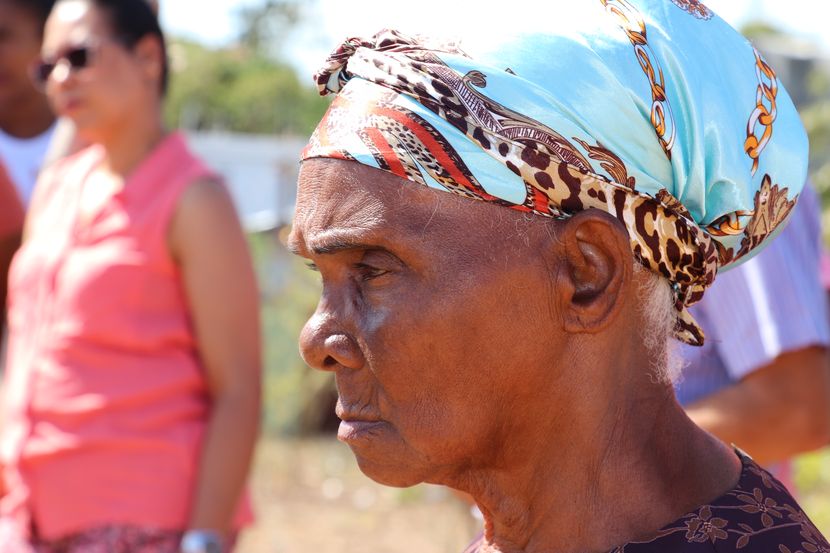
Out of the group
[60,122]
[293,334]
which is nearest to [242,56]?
[293,334]

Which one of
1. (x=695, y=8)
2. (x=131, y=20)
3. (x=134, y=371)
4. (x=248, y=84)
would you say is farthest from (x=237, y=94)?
(x=695, y=8)

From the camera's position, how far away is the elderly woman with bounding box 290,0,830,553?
1650mm

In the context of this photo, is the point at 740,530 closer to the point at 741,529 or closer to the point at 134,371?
the point at 741,529

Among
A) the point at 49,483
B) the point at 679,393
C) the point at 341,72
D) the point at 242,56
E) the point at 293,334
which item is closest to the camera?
the point at 341,72

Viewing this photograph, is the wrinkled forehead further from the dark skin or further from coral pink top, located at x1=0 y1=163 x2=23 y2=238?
coral pink top, located at x1=0 y1=163 x2=23 y2=238

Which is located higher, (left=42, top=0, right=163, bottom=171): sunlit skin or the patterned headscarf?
the patterned headscarf

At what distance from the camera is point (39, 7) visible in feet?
15.4

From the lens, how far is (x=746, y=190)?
1.75m

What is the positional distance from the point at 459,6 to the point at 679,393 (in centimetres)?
149

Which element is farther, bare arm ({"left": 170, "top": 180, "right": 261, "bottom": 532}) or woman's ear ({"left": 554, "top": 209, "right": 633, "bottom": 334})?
bare arm ({"left": 170, "top": 180, "right": 261, "bottom": 532})

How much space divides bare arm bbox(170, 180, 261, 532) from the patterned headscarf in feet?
5.67

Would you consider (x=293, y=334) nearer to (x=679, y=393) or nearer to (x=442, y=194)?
(x=679, y=393)

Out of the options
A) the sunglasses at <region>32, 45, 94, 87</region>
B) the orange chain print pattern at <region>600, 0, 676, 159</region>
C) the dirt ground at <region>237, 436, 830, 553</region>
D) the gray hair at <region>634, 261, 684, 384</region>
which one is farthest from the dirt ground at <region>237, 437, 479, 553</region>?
the orange chain print pattern at <region>600, 0, 676, 159</region>

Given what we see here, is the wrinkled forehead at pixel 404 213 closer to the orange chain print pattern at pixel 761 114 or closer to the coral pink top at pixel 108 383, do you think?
the orange chain print pattern at pixel 761 114
